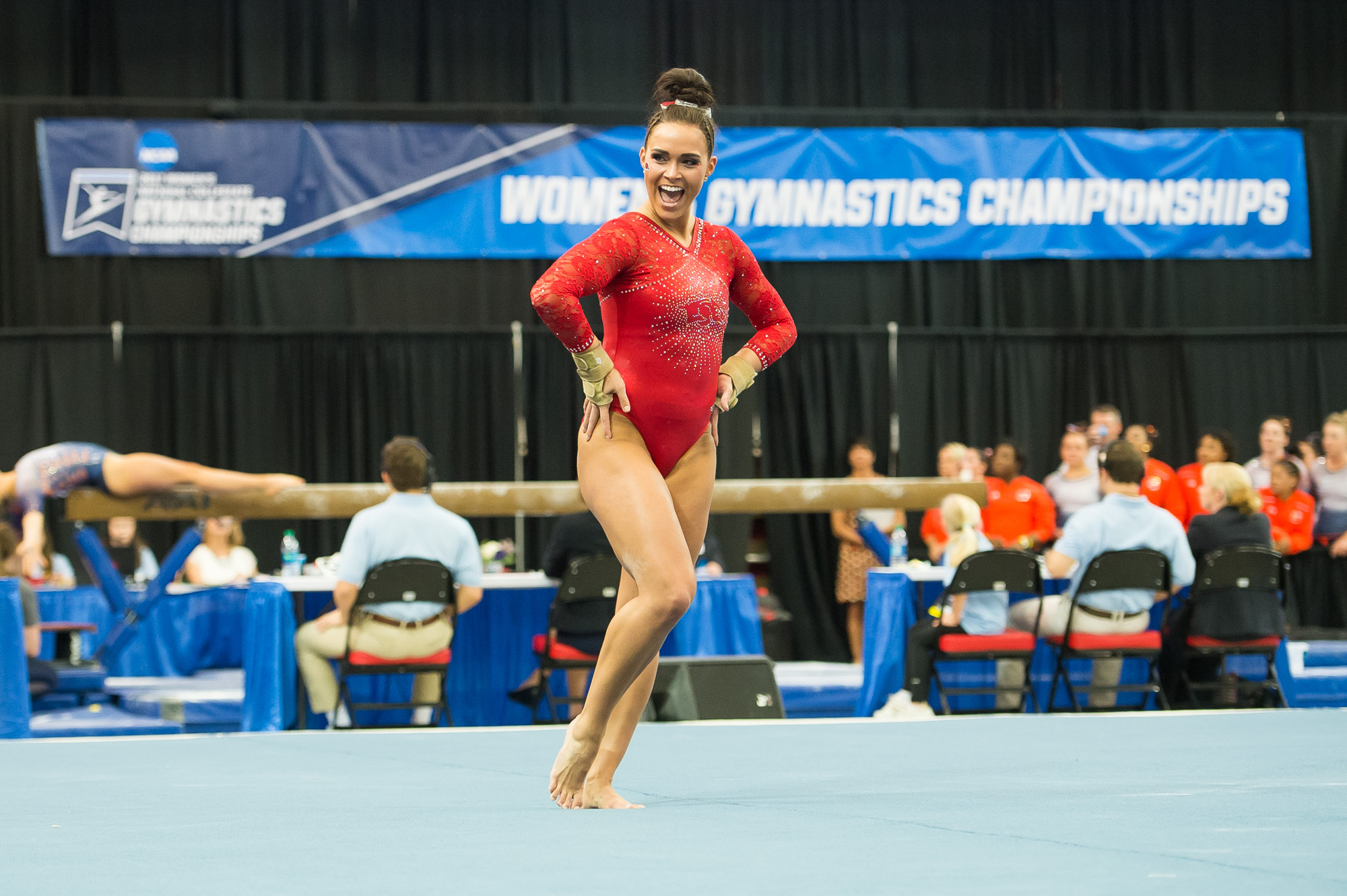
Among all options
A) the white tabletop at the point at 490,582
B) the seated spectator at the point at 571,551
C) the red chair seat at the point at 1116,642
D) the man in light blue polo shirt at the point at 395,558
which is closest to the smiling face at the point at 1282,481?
the red chair seat at the point at 1116,642

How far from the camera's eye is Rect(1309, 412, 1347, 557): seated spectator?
8.19m

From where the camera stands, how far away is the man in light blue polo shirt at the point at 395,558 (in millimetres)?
5488

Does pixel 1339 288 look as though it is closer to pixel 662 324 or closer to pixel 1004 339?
pixel 1004 339

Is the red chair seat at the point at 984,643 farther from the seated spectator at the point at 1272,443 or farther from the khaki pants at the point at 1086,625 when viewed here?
the seated spectator at the point at 1272,443

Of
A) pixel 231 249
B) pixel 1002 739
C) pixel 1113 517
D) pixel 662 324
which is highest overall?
pixel 231 249

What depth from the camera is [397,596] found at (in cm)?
545

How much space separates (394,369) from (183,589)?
134 inches

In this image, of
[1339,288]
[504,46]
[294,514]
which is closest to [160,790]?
[294,514]

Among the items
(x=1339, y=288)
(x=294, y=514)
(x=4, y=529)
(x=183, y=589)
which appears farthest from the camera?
(x=1339, y=288)

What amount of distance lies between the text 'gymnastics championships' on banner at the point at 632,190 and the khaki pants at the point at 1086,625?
4468mm

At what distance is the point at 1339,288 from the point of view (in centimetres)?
1116

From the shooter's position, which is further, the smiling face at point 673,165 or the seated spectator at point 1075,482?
the seated spectator at point 1075,482

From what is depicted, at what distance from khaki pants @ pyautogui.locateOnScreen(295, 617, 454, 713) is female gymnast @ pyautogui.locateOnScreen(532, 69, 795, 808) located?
9.63ft

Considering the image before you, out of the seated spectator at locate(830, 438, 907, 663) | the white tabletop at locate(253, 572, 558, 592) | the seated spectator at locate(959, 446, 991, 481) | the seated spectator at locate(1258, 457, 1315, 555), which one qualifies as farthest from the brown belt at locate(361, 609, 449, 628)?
the seated spectator at locate(1258, 457, 1315, 555)
